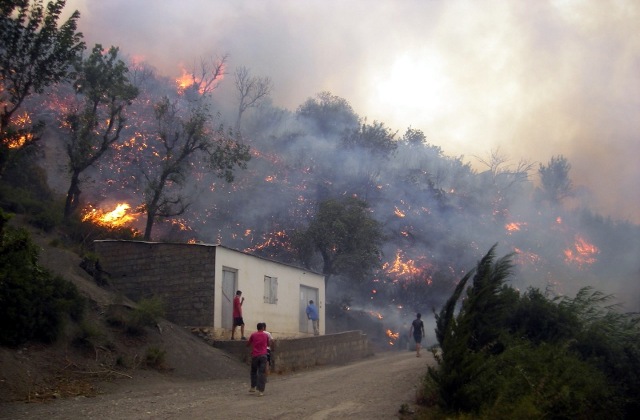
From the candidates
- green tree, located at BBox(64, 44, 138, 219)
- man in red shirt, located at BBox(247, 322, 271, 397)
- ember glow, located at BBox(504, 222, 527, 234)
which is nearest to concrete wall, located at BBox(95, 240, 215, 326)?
green tree, located at BBox(64, 44, 138, 219)

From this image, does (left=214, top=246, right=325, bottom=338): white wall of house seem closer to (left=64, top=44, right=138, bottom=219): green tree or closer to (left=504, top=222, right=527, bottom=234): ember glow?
(left=64, top=44, right=138, bottom=219): green tree

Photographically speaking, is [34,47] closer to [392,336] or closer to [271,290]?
[271,290]

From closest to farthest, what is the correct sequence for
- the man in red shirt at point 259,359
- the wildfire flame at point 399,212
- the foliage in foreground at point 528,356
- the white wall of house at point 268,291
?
1. the foliage in foreground at point 528,356
2. the man in red shirt at point 259,359
3. the white wall of house at point 268,291
4. the wildfire flame at point 399,212

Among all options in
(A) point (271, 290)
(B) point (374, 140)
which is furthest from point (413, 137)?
(A) point (271, 290)

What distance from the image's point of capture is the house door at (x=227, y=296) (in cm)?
2158

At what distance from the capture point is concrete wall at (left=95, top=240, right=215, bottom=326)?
20969mm

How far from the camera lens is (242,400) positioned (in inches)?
490

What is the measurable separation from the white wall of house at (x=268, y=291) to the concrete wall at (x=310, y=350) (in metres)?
1.92

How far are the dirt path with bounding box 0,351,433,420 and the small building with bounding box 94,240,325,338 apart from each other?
4622 mm

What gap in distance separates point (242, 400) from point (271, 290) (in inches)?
493

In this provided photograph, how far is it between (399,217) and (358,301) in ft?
40.5

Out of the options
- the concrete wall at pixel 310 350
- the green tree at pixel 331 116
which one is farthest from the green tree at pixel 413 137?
the concrete wall at pixel 310 350

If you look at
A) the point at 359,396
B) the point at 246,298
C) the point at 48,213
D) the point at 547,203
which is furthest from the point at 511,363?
the point at 547,203

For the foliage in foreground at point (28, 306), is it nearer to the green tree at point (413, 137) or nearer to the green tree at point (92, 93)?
the green tree at point (92, 93)
